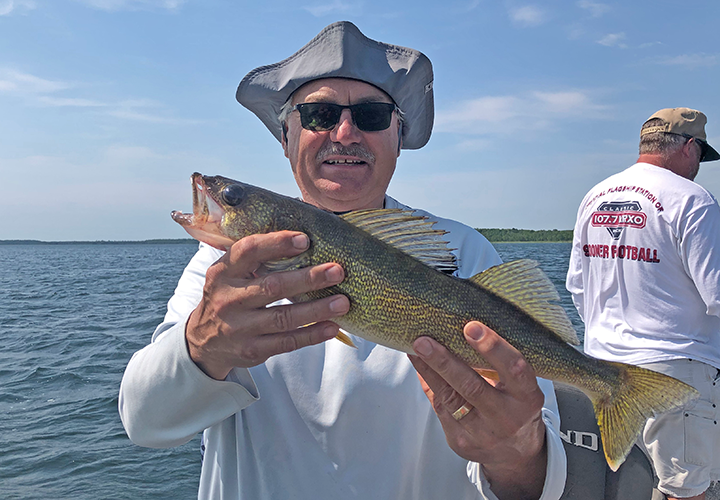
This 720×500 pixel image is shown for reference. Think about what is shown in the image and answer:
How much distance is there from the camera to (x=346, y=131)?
119 inches

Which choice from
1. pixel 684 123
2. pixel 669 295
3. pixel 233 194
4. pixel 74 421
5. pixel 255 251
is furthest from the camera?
pixel 74 421

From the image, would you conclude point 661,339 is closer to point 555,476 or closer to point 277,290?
point 555,476

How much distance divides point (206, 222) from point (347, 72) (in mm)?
1316

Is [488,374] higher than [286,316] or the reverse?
the reverse

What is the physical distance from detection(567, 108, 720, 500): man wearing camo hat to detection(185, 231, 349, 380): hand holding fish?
326 cm

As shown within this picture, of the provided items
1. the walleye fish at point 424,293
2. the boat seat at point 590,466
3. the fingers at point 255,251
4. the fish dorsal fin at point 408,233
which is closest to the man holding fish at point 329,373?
the fingers at point 255,251

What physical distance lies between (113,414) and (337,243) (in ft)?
34.1

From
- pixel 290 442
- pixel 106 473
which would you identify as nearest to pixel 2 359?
pixel 106 473

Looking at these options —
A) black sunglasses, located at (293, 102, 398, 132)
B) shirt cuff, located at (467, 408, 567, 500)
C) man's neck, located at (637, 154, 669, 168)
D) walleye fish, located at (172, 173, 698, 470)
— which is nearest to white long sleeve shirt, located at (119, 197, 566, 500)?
shirt cuff, located at (467, 408, 567, 500)

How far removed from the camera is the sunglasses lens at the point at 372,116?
10.2 feet

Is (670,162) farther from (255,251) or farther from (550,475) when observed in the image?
(255,251)

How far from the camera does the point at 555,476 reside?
2.40 m

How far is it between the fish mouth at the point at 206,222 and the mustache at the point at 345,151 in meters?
0.89

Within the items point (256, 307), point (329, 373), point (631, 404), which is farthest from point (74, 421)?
point (631, 404)
